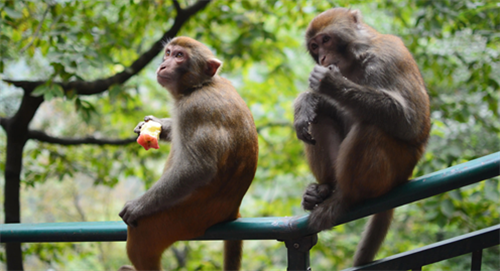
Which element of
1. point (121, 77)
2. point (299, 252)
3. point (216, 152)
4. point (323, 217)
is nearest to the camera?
point (299, 252)

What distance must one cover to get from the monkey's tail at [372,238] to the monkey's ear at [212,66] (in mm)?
1515

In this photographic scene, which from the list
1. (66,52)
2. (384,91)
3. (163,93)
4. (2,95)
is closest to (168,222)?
(384,91)

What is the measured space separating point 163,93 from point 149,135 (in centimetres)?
531

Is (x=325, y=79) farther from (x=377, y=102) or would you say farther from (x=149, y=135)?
(x=149, y=135)

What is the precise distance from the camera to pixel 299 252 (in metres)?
2.05

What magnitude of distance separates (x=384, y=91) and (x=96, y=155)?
196 inches

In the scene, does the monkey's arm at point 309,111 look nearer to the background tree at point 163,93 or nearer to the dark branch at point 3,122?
the background tree at point 163,93

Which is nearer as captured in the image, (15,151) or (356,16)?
(356,16)

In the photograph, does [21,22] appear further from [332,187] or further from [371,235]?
[371,235]

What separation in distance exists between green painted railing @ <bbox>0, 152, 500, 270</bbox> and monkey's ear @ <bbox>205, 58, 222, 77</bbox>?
46.5 inches

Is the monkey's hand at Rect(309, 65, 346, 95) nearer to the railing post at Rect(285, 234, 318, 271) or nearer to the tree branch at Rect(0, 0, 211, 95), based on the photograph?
the railing post at Rect(285, 234, 318, 271)

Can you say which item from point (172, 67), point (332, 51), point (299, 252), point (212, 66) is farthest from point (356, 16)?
point (299, 252)

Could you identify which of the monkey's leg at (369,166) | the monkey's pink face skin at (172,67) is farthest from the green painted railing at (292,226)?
the monkey's pink face skin at (172,67)

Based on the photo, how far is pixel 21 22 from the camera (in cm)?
441
